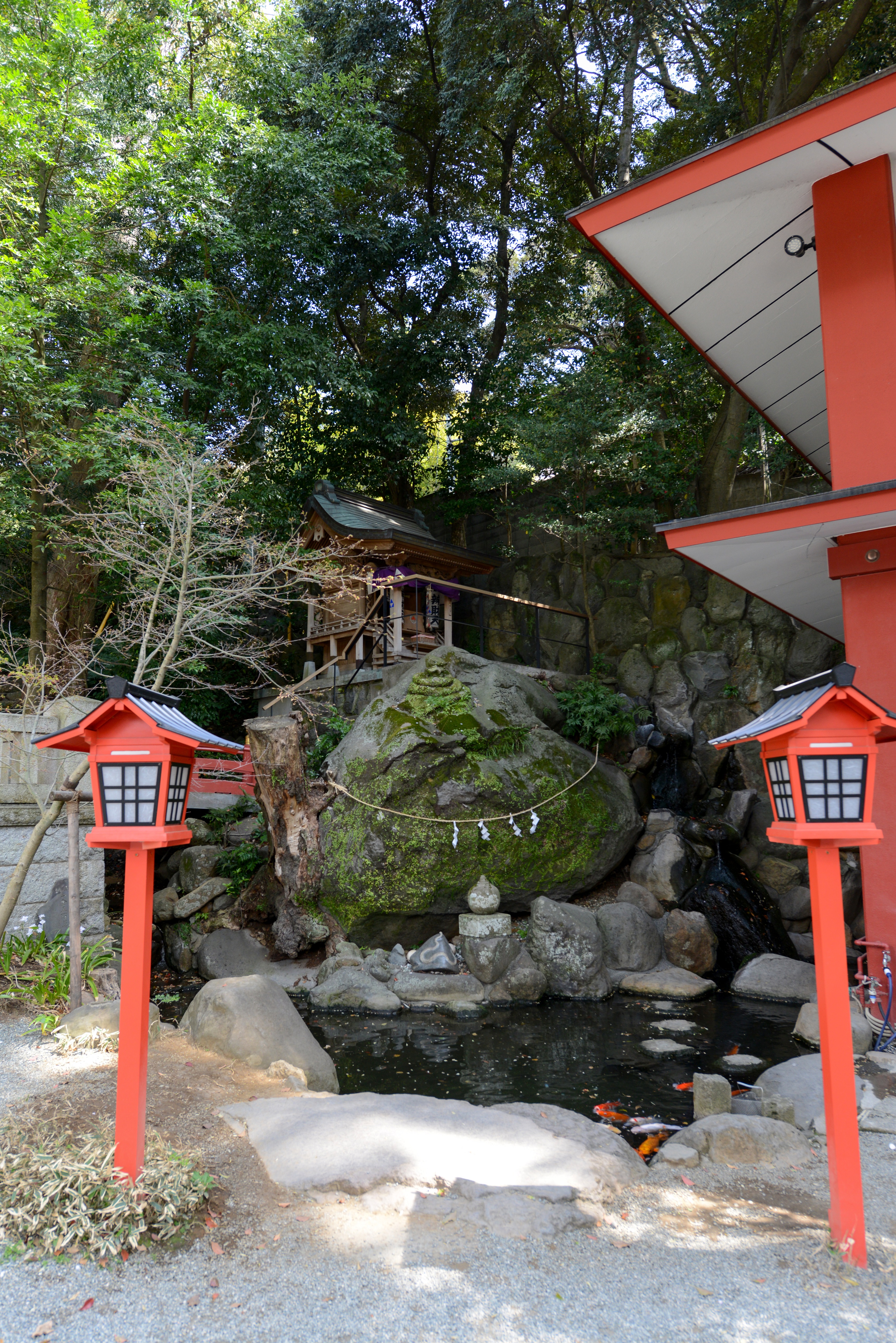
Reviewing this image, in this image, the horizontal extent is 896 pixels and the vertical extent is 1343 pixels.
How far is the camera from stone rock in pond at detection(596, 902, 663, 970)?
9.83 metres

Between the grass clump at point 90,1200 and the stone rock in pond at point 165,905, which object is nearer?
the grass clump at point 90,1200

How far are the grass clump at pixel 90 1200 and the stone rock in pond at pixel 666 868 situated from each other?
8.34m

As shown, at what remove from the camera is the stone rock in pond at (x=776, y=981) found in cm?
902

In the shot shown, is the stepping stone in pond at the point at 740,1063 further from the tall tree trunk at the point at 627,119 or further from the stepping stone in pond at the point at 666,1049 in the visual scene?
the tall tree trunk at the point at 627,119

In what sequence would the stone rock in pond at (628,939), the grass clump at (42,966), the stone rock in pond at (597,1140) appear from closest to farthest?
the stone rock in pond at (597,1140), the grass clump at (42,966), the stone rock in pond at (628,939)

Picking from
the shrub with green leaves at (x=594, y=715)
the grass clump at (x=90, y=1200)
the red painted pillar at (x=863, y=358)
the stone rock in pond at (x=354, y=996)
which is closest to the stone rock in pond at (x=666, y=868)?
the shrub with green leaves at (x=594, y=715)

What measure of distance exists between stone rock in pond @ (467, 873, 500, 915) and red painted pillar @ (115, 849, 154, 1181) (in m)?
6.47

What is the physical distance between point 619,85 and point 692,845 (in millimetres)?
15735

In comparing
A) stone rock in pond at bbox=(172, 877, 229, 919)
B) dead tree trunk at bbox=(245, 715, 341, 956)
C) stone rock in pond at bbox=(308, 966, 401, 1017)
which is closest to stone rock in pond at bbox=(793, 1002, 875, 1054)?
A: stone rock in pond at bbox=(308, 966, 401, 1017)

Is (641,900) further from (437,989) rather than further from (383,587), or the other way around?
(383,587)

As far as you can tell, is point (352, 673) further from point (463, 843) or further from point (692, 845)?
point (692, 845)

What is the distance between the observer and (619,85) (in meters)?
16.4

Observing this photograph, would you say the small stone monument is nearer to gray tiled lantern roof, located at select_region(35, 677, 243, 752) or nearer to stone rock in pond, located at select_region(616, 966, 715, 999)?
stone rock in pond, located at select_region(616, 966, 715, 999)

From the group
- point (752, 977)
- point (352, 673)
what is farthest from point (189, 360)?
point (752, 977)
